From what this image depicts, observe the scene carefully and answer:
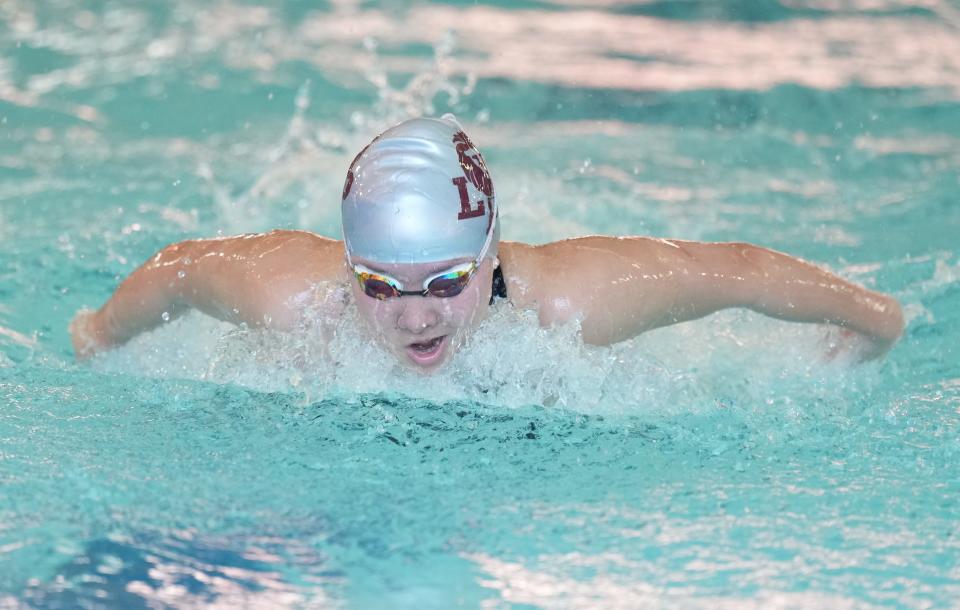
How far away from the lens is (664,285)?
8.43 ft

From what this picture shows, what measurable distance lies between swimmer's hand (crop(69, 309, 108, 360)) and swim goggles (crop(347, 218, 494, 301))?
0.81 meters

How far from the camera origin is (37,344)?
322 centimetres

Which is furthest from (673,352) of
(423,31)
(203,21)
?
(203,21)

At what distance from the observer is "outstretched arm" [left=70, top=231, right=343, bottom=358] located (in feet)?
8.59

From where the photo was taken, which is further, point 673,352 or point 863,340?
point 673,352

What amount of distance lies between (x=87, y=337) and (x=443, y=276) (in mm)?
1026

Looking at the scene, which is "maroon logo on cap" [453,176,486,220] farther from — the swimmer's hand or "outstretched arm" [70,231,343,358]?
the swimmer's hand

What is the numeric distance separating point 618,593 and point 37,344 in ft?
6.34

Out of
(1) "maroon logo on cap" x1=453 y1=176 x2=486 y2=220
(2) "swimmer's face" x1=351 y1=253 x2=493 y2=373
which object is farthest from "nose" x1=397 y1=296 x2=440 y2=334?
(1) "maroon logo on cap" x1=453 y1=176 x2=486 y2=220

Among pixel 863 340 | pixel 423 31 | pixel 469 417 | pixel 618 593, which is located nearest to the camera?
pixel 618 593

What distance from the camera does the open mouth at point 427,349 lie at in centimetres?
248

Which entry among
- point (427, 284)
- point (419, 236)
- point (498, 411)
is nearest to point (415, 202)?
point (419, 236)

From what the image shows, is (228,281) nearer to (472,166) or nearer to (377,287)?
(377,287)

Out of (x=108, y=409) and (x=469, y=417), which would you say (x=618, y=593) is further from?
(x=108, y=409)
